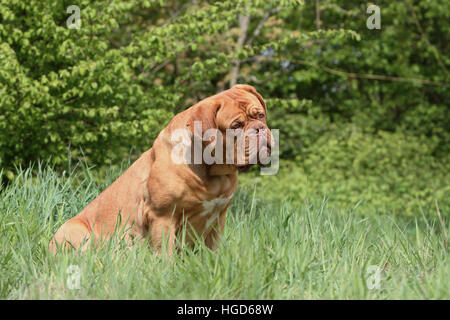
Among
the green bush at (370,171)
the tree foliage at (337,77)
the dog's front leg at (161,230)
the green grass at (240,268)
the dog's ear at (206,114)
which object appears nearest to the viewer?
the green grass at (240,268)

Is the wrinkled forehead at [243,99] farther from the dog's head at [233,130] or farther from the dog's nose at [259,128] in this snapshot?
the dog's nose at [259,128]

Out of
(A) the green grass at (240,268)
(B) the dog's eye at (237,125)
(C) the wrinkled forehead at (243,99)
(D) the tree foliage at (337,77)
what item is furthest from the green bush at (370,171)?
(B) the dog's eye at (237,125)

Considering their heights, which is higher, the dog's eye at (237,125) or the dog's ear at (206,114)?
the dog's ear at (206,114)

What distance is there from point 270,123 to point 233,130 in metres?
7.86

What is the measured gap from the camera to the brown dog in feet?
9.80

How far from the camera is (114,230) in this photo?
10.7 feet

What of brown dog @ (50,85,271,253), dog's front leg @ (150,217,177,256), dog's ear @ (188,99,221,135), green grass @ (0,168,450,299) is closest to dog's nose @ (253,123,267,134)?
brown dog @ (50,85,271,253)

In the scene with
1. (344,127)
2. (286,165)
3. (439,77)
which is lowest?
(286,165)

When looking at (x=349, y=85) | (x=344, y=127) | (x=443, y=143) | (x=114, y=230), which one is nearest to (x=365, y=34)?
(x=349, y=85)

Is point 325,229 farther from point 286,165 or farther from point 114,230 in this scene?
point 286,165

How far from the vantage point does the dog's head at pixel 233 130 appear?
2.96 m

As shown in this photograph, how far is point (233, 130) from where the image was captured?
2.99 metres

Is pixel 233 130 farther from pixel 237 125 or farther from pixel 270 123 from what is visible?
pixel 270 123

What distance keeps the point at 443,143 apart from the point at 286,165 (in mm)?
3190
